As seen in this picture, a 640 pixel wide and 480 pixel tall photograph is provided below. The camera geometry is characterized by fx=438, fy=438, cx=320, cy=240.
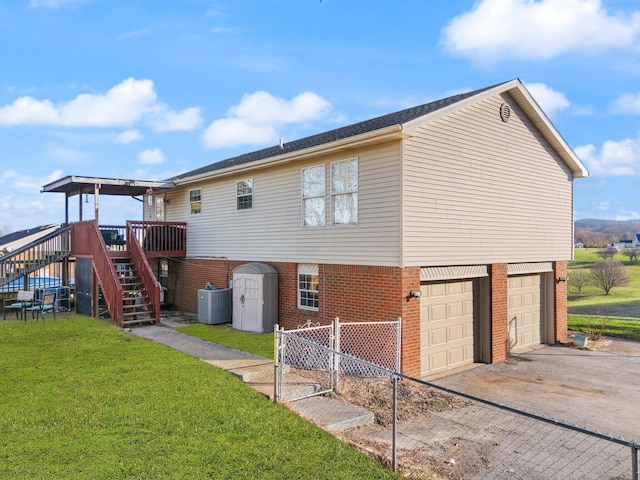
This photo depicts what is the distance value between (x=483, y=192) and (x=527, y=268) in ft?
10.4

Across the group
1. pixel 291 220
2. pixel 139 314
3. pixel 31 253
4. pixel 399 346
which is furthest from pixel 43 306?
pixel 399 346

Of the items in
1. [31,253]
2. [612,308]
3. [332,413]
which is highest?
[31,253]

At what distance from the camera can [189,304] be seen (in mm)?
16422

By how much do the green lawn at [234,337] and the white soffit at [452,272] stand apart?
3824mm

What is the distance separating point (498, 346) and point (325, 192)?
19.5 feet

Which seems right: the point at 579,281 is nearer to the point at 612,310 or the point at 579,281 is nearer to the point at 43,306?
the point at 612,310

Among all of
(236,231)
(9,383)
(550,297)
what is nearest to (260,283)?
(236,231)

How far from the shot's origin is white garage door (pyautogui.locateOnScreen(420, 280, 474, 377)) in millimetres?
9914

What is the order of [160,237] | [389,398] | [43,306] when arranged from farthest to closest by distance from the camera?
[160,237], [43,306], [389,398]

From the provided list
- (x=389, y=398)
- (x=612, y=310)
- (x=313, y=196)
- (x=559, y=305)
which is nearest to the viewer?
(x=389, y=398)

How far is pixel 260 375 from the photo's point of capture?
7852mm

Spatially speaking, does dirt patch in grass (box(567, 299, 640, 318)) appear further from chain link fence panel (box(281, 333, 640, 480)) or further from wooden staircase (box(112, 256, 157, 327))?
wooden staircase (box(112, 256, 157, 327))

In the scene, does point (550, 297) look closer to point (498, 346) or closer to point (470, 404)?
point (498, 346)

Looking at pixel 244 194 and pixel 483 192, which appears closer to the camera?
pixel 483 192
